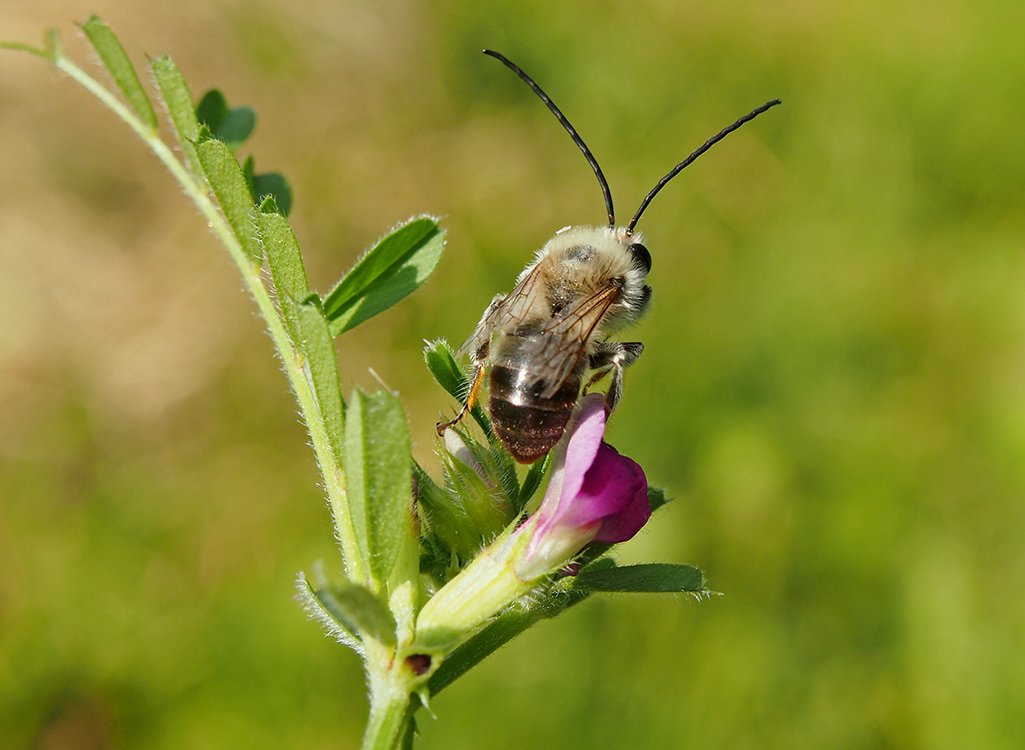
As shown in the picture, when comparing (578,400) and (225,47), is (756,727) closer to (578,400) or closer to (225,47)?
(578,400)

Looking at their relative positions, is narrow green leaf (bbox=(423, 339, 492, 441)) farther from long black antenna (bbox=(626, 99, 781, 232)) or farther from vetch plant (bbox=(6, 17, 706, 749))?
long black antenna (bbox=(626, 99, 781, 232))

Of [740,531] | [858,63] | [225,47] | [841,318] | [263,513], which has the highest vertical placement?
[858,63]

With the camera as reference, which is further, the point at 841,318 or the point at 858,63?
the point at 858,63

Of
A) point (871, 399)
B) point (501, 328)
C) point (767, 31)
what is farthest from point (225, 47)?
point (501, 328)

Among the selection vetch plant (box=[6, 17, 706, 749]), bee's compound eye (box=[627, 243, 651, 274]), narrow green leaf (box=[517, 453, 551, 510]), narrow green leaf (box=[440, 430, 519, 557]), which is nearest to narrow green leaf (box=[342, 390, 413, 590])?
vetch plant (box=[6, 17, 706, 749])

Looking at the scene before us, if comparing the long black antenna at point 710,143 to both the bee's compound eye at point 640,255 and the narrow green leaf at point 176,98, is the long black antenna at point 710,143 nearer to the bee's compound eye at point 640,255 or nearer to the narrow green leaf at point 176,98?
the bee's compound eye at point 640,255

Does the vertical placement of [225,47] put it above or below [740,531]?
above

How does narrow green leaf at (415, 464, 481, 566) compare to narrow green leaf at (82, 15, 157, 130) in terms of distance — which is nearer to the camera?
narrow green leaf at (415, 464, 481, 566)

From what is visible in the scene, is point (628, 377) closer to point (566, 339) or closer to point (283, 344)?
point (566, 339)
